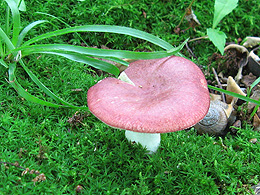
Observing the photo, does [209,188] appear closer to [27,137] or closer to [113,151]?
[113,151]

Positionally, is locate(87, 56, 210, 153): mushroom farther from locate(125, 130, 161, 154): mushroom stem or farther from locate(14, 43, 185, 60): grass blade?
locate(14, 43, 185, 60): grass blade

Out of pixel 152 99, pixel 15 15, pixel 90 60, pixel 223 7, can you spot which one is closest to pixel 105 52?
pixel 90 60

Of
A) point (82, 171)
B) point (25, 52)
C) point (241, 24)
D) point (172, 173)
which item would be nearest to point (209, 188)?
point (172, 173)

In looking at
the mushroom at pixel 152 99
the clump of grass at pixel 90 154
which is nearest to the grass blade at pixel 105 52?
the mushroom at pixel 152 99

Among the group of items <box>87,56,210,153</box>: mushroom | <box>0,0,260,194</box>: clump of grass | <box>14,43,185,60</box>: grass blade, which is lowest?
<box>0,0,260,194</box>: clump of grass

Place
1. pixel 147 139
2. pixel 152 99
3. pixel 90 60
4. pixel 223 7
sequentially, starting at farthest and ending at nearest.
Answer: pixel 223 7 < pixel 90 60 < pixel 147 139 < pixel 152 99

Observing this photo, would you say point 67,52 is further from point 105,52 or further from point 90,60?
point 105,52

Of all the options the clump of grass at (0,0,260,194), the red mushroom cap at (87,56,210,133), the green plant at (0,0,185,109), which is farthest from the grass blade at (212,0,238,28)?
the clump of grass at (0,0,260,194)
